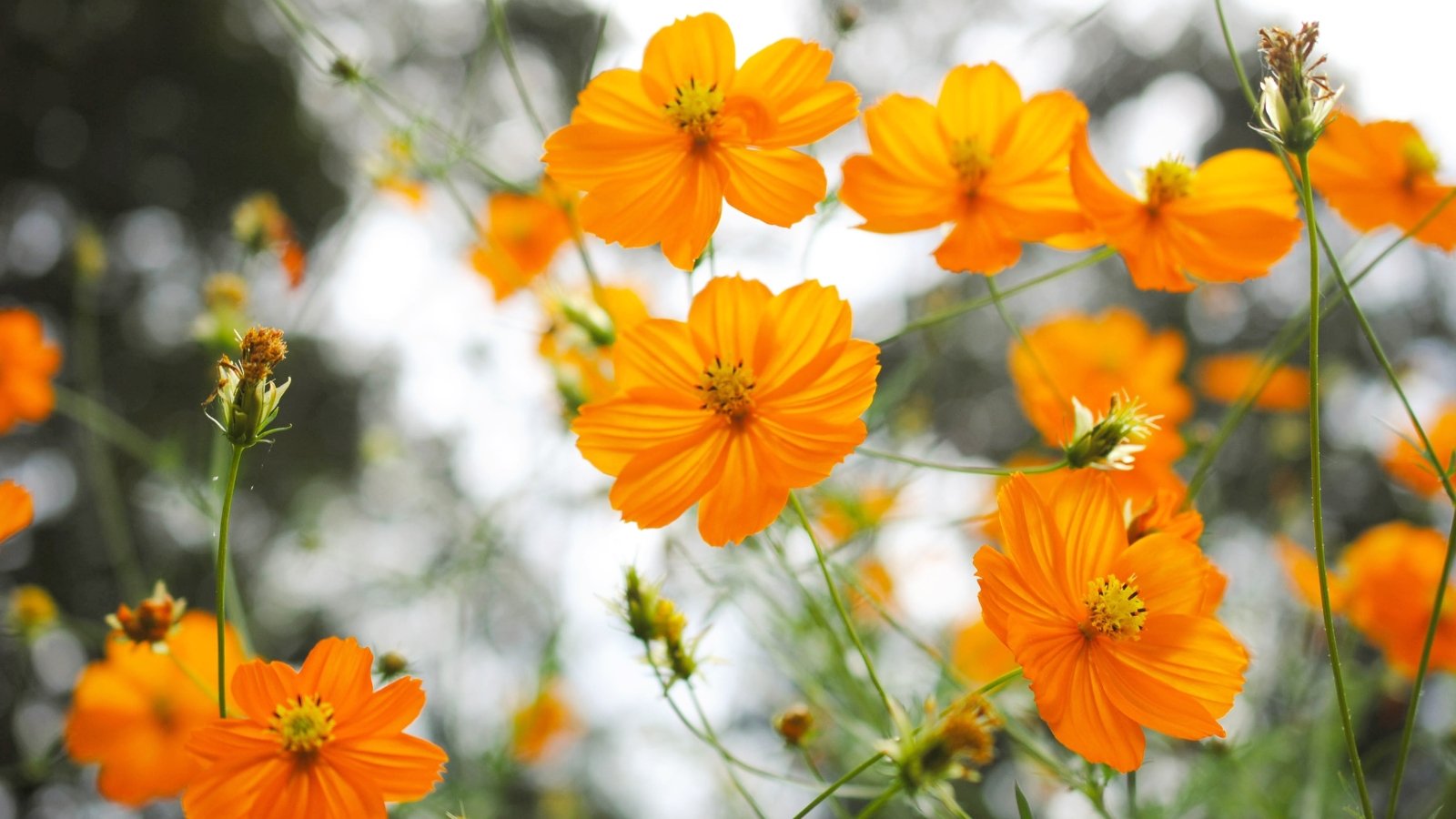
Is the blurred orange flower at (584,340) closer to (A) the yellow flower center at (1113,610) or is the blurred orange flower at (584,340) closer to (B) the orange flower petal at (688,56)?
(B) the orange flower petal at (688,56)

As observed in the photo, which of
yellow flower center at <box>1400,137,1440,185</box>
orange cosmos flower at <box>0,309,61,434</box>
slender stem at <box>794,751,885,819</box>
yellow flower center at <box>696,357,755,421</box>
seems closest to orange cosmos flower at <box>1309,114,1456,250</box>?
yellow flower center at <box>1400,137,1440,185</box>

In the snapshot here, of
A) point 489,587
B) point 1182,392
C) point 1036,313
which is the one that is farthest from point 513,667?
point 1036,313

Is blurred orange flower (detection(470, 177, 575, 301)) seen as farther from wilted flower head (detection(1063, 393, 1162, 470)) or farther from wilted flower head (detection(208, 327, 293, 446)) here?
wilted flower head (detection(1063, 393, 1162, 470))

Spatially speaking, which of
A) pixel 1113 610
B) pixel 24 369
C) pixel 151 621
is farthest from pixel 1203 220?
pixel 24 369

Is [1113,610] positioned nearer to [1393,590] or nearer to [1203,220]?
[1203,220]

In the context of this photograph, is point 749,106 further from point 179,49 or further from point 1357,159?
point 179,49

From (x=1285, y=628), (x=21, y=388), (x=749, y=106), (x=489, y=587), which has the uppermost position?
(x=21, y=388)
